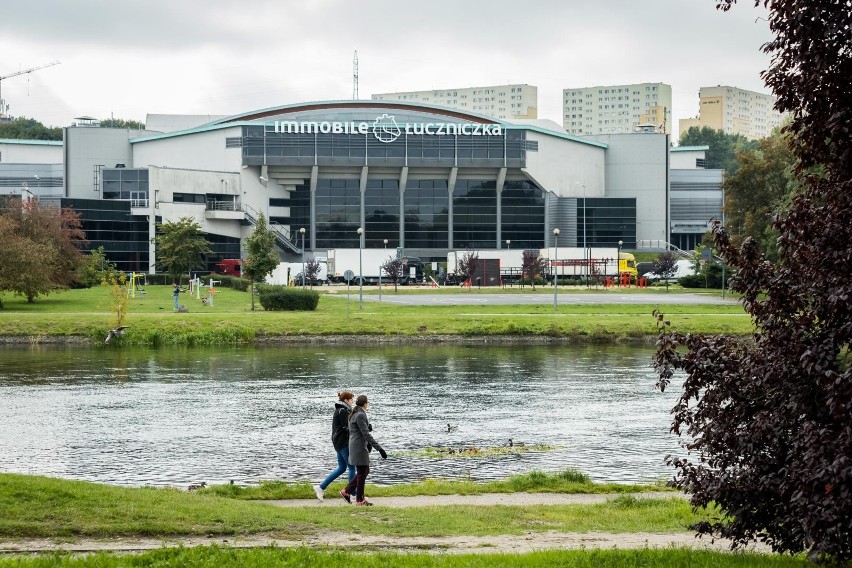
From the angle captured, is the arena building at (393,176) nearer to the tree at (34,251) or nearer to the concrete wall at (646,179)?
the concrete wall at (646,179)

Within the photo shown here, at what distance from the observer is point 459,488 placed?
19516 mm

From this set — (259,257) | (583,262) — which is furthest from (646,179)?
(259,257)

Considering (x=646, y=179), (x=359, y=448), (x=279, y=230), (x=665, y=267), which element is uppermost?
(x=646, y=179)

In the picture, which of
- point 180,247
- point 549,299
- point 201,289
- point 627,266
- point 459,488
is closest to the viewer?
point 459,488

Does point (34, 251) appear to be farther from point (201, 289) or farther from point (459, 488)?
point (459, 488)

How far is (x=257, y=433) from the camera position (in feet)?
90.7

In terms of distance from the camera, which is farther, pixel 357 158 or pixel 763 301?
pixel 357 158

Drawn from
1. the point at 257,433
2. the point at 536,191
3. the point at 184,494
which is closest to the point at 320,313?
the point at 257,433

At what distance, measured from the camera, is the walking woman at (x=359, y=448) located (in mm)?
17828

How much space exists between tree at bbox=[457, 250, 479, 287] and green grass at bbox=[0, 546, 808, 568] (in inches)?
3591

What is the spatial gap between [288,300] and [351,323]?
8925mm

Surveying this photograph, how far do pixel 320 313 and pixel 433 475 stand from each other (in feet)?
137

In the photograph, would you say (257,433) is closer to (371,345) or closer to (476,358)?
(476,358)

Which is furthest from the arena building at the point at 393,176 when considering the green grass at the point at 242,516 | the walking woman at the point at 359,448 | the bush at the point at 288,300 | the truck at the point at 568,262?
the green grass at the point at 242,516
